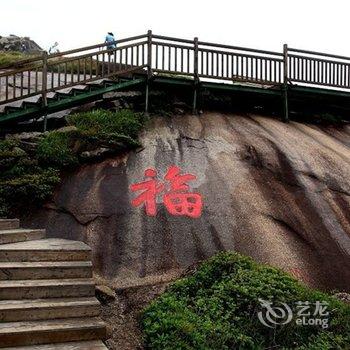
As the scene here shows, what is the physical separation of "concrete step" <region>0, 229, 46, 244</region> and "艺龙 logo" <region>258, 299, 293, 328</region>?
155 inches

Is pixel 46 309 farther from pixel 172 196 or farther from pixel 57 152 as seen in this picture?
pixel 57 152

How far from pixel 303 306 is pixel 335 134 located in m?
9.07

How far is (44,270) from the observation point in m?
5.66

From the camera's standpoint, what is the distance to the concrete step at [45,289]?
17.3 feet

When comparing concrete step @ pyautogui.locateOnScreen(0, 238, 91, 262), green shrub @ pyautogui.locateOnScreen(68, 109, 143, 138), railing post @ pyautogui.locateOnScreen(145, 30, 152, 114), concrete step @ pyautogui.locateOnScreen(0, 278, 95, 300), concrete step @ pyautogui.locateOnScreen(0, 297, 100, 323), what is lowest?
concrete step @ pyautogui.locateOnScreen(0, 297, 100, 323)

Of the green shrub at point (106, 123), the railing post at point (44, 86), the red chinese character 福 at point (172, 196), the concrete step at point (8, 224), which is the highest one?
the railing post at point (44, 86)

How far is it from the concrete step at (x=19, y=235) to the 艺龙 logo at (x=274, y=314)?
3947mm

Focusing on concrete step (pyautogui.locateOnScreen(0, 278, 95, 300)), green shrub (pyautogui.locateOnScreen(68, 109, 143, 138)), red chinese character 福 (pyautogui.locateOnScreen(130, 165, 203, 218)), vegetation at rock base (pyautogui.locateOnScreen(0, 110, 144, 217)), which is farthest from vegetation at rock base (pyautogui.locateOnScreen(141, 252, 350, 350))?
green shrub (pyautogui.locateOnScreen(68, 109, 143, 138))

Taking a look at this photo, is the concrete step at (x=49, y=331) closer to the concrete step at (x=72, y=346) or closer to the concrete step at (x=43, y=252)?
the concrete step at (x=72, y=346)

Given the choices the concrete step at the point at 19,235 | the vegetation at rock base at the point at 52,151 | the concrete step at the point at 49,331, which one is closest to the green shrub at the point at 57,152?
the vegetation at rock base at the point at 52,151

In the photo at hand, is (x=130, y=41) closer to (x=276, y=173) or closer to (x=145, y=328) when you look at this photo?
(x=276, y=173)

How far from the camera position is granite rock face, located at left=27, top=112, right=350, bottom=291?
7184 millimetres

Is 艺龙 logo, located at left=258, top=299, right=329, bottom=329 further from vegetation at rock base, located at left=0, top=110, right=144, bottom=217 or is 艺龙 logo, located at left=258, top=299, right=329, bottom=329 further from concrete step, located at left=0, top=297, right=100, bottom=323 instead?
vegetation at rock base, located at left=0, top=110, right=144, bottom=217

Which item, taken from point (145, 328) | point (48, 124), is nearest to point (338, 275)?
point (145, 328)
